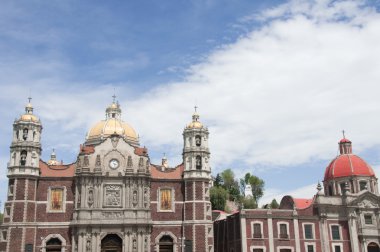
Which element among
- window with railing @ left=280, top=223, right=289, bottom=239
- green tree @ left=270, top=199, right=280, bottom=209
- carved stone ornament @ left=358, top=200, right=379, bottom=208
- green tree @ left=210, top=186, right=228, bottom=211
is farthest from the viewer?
green tree @ left=270, top=199, right=280, bottom=209

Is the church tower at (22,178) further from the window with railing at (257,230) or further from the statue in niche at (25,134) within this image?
the window with railing at (257,230)

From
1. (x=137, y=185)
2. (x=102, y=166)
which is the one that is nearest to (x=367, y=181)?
(x=137, y=185)

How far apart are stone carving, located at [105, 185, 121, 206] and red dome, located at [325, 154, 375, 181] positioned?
29406mm

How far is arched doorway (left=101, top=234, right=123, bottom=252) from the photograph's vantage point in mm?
51594

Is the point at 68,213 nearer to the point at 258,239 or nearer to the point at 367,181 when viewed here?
the point at 258,239

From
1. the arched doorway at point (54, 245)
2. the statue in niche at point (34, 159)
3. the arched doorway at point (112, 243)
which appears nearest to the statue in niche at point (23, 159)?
the statue in niche at point (34, 159)

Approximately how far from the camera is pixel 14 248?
49156mm

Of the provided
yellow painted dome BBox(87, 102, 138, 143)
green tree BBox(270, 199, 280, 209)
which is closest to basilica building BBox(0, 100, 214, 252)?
yellow painted dome BBox(87, 102, 138, 143)

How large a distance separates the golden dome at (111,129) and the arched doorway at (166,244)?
15236mm

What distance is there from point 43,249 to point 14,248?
2900 mm

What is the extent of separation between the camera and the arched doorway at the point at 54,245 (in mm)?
50656

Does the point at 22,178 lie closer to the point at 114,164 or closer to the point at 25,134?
the point at 25,134

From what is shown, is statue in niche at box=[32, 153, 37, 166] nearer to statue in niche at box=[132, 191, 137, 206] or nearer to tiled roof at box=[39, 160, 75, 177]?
tiled roof at box=[39, 160, 75, 177]

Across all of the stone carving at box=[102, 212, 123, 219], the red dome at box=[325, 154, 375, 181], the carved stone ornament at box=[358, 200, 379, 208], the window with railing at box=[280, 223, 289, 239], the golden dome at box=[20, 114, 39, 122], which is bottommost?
the window with railing at box=[280, 223, 289, 239]
